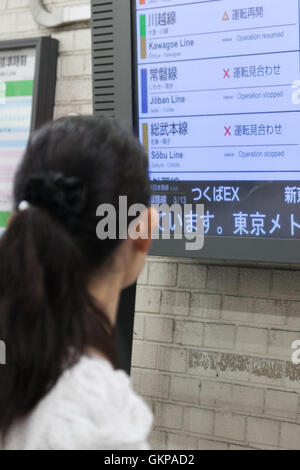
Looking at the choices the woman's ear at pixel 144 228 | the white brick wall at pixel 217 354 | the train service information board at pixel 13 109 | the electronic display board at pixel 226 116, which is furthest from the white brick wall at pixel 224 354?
the woman's ear at pixel 144 228

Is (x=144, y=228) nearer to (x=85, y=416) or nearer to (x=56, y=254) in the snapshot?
(x=56, y=254)

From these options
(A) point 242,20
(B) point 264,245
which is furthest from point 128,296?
(A) point 242,20

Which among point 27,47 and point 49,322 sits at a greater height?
point 27,47

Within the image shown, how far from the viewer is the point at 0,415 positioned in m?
1.03

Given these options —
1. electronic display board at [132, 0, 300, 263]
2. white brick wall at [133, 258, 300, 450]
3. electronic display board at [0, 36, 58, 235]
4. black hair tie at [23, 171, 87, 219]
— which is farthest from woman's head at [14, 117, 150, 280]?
electronic display board at [0, 36, 58, 235]

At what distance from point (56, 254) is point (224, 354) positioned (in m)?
1.41

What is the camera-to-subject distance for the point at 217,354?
239 centimetres

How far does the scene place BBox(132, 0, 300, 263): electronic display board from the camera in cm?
202

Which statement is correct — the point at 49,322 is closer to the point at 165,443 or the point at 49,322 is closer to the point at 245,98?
the point at 245,98

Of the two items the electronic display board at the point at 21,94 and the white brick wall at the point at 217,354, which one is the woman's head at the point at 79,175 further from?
the electronic display board at the point at 21,94

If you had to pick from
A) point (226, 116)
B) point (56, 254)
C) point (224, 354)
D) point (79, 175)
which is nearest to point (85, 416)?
point (56, 254)

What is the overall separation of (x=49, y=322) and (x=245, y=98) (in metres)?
1.23

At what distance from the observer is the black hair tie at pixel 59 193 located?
1085 millimetres

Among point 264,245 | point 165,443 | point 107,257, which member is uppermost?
point 264,245
